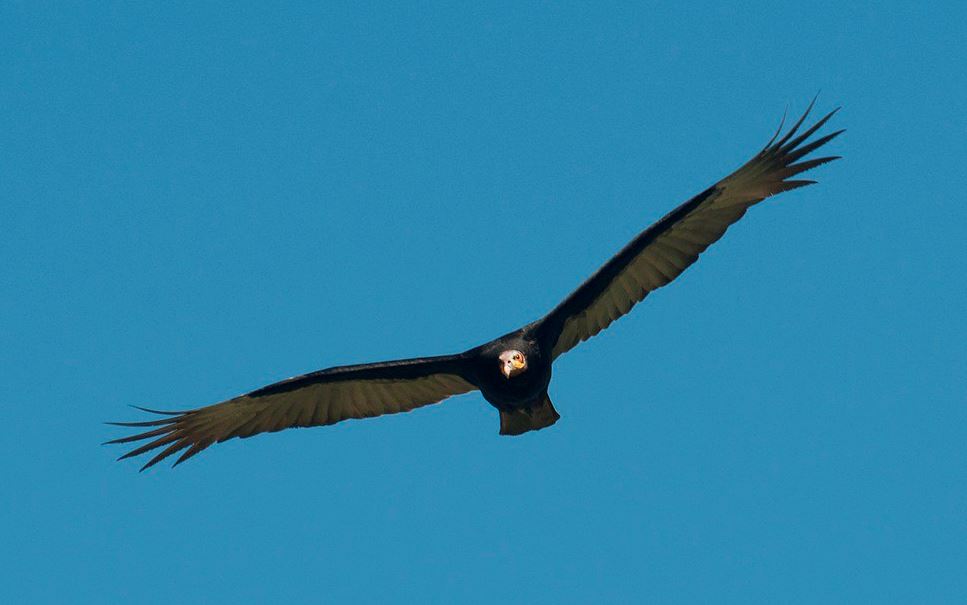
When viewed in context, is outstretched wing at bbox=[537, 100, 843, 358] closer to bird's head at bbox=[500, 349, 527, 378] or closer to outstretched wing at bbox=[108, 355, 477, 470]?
bird's head at bbox=[500, 349, 527, 378]

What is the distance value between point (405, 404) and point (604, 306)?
274 cm

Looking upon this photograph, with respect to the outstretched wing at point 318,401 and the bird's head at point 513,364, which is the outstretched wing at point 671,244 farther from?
the outstretched wing at point 318,401

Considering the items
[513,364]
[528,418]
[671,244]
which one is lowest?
[528,418]

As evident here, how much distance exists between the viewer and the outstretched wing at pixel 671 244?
17.4 metres

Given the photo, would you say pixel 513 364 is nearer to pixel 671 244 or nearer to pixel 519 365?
pixel 519 365

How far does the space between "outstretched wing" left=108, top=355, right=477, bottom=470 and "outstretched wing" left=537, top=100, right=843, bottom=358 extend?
1.45 metres

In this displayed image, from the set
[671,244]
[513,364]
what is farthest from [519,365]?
[671,244]

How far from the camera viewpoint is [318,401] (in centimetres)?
1900

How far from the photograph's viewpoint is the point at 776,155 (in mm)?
17375

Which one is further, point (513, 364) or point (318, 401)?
point (318, 401)

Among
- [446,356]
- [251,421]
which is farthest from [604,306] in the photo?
[251,421]

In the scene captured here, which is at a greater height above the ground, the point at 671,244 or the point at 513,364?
the point at 671,244

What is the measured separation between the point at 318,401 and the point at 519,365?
287 centimetres

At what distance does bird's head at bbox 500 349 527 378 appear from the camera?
57.5ft
